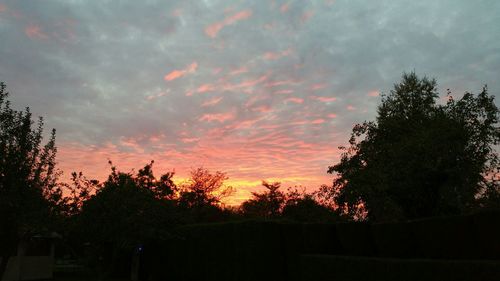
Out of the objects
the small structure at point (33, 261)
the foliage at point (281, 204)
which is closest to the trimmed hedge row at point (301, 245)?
the small structure at point (33, 261)

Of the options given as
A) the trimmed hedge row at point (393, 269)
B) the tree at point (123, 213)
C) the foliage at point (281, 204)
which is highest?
the foliage at point (281, 204)

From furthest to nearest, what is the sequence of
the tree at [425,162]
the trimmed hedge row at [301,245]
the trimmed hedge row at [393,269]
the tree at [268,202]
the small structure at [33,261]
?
the tree at [268,202]
the small structure at [33,261]
the tree at [425,162]
the trimmed hedge row at [301,245]
the trimmed hedge row at [393,269]

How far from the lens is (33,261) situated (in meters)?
29.4

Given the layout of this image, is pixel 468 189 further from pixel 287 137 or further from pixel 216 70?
A: pixel 216 70

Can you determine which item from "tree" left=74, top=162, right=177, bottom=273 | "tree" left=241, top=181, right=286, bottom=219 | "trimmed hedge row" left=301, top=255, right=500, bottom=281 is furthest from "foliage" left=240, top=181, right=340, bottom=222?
"trimmed hedge row" left=301, top=255, right=500, bottom=281

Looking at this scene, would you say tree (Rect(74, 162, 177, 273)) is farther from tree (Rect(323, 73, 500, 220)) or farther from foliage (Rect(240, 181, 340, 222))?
foliage (Rect(240, 181, 340, 222))

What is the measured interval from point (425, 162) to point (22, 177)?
20.5 m

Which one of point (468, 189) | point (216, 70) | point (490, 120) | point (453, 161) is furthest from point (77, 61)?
point (490, 120)

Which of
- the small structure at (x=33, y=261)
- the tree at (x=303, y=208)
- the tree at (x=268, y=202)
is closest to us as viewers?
the small structure at (x=33, y=261)

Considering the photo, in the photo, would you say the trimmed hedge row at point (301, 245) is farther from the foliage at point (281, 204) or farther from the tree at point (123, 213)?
the foliage at point (281, 204)

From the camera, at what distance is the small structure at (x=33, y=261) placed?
2730 centimetres

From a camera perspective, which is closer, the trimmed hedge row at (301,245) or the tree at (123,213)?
the trimmed hedge row at (301,245)

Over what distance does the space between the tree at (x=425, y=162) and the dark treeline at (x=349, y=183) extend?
64 mm

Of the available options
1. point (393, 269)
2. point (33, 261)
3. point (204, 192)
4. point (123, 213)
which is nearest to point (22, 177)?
point (123, 213)
